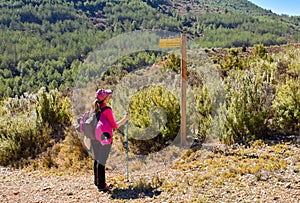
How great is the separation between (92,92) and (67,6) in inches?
4945

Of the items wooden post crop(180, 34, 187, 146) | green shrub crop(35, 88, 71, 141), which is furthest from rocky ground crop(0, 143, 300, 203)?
A: green shrub crop(35, 88, 71, 141)

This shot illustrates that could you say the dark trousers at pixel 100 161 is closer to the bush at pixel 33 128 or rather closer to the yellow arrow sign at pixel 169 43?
the yellow arrow sign at pixel 169 43

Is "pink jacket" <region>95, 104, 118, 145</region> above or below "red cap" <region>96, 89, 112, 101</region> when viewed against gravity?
below

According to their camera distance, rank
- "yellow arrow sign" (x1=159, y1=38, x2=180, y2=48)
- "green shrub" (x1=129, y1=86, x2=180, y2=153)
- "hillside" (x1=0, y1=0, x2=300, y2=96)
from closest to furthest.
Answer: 1. "yellow arrow sign" (x1=159, y1=38, x2=180, y2=48)
2. "green shrub" (x1=129, y1=86, x2=180, y2=153)
3. "hillside" (x1=0, y1=0, x2=300, y2=96)

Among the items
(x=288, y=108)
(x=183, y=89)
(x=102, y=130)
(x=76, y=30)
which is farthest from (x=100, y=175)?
(x=76, y=30)

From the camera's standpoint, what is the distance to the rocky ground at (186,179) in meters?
3.48

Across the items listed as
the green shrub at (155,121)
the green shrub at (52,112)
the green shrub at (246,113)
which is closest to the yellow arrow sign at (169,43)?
the green shrub at (155,121)

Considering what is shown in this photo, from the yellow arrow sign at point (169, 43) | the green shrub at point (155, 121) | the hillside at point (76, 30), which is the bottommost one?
the green shrub at point (155, 121)

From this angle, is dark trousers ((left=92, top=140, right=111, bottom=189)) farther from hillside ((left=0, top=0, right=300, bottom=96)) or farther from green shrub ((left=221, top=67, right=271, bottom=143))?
hillside ((left=0, top=0, right=300, bottom=96))

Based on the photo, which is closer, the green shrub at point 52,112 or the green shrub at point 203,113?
the green shrub at point 203,113

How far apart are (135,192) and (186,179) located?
2.18 feet

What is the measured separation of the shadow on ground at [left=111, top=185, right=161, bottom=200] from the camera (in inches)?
149

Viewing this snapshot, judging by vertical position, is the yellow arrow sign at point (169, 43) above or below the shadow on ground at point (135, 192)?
above

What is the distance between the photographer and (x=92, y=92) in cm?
929
